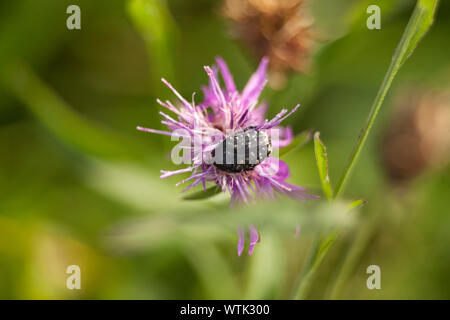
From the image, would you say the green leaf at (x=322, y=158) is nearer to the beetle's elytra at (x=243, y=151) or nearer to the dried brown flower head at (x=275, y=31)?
the beetle's elytra at (x=243, y=151)

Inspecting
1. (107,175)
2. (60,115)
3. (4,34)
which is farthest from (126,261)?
(4,34)

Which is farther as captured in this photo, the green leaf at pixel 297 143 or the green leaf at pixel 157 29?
the green leaf at pixel 157 29

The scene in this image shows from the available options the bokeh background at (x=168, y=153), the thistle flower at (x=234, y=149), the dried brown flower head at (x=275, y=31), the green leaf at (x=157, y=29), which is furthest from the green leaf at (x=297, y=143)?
the green leaf at (x=157, y=29)

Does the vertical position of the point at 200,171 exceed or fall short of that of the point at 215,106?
it falls short

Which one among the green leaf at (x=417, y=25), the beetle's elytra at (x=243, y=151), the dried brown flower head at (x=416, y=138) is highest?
the dried brown flower head at (x=416, y=138)

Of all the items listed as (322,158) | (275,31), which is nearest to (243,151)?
(322,158)

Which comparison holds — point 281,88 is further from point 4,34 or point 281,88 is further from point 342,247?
point 4,34

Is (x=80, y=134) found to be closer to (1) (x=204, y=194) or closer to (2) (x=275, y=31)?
(2) (x=275, y=31)
